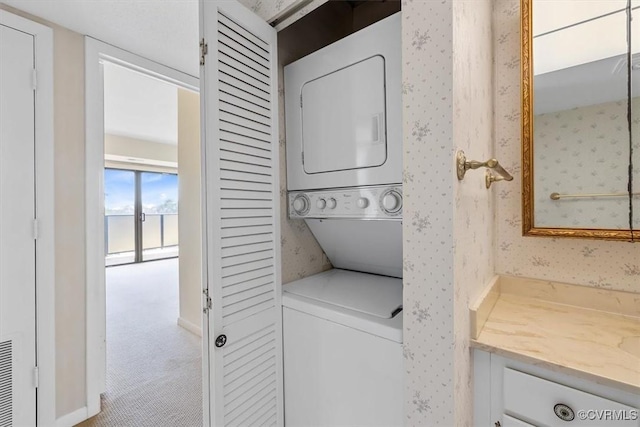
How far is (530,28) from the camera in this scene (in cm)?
132

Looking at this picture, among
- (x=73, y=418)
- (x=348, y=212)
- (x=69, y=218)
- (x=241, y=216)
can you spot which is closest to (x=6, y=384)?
(x=73, y=418)

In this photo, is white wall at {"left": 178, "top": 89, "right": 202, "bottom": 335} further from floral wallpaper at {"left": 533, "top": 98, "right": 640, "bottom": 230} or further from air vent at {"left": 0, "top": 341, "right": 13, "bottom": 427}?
floral wallpaper at {"left": 533, "top": 98, "right": 640, "bottom": 230}

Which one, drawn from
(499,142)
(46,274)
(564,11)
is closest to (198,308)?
(46,274)

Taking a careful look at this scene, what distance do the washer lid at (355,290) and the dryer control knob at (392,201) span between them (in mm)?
411

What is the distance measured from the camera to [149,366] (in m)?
2.58

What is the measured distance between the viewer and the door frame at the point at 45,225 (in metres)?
1.75

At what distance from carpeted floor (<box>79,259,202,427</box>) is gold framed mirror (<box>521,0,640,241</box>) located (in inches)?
98.2

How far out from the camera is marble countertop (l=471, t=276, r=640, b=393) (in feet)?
2.67

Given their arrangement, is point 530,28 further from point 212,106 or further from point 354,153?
point 212,106

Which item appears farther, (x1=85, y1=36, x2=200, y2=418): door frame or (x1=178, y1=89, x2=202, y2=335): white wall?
(x1=178, y1=89, x2=202, y2=335): white wall

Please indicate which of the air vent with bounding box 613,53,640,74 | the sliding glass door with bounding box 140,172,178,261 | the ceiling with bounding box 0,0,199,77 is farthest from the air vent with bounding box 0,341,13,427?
the sliding glass door with bounding box 140,172,178,261

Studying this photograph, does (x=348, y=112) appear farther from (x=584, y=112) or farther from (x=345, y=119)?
(x=584, y=112)

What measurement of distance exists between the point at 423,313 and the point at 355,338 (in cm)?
35

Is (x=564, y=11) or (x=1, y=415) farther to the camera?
(x=1, y=415)
